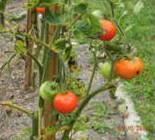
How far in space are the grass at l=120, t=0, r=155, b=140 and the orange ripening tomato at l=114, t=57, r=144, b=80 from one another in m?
0.84

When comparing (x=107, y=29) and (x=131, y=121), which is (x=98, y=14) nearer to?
(x=107, y=29)

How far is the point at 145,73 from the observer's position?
4418 millimetres

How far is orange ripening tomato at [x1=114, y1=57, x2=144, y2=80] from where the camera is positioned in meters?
1.74

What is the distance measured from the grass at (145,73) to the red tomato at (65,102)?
0.94 meters

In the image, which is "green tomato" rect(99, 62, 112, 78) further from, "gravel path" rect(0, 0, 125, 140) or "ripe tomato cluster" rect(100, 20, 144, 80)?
"gravel path" rect(0, 0, 125, 140)

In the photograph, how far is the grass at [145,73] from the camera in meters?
3.64

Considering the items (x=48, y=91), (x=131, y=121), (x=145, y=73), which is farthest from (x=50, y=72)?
(x=145, y=73)

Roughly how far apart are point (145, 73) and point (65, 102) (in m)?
2.73

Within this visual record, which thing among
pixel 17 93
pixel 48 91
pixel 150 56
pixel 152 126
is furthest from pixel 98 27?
pixel 150 56

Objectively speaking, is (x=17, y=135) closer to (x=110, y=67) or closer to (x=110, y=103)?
(x=110, y=103)

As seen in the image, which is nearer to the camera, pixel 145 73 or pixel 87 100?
pixel 87 100

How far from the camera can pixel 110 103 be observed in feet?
11.8

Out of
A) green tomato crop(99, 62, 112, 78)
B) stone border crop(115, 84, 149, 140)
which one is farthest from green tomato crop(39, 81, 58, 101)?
stone border crop(115, 84, 149, 140)

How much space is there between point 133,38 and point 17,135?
101 inches
